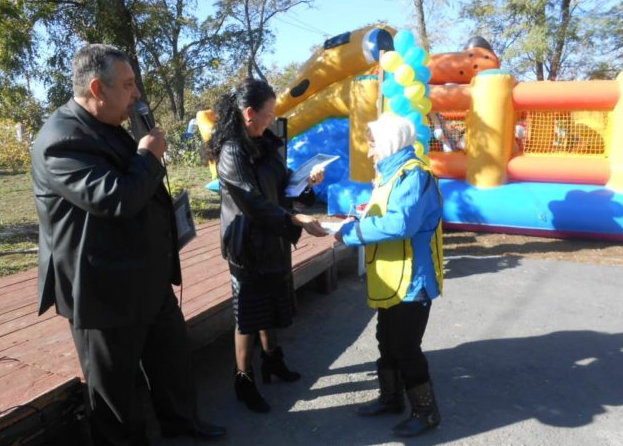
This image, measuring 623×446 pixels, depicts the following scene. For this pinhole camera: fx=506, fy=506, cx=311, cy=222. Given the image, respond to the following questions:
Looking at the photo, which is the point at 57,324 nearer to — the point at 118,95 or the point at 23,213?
the point at 118,95

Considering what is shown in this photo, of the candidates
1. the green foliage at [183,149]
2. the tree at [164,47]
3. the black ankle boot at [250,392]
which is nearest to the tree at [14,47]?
the tree at [164,47]

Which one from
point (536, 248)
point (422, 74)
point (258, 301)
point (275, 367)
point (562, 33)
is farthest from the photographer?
point (562, 33)

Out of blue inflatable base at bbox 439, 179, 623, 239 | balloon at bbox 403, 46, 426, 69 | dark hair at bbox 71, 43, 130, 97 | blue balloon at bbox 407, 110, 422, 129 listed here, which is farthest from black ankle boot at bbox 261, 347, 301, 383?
blue inflatable base at bbox 439, 179, 623, 239

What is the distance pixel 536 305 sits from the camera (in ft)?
15.0

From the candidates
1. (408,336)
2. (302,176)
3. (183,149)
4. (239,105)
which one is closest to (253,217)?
(302,176)

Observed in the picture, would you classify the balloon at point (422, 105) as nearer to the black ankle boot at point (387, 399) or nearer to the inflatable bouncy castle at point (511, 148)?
the inflatable bouncy castle at point (511, 148)

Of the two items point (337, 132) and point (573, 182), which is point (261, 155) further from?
point (337, 132)

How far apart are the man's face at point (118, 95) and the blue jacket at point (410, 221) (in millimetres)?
1166

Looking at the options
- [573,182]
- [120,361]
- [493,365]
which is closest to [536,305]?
[493,365]

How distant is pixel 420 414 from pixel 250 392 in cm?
98

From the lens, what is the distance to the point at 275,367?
3.28 meters

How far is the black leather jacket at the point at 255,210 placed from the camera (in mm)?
2580

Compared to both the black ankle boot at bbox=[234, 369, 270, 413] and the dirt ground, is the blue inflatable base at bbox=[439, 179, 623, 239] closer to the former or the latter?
the dirt ground

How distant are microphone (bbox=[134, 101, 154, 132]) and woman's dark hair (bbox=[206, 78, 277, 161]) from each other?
0.45m
